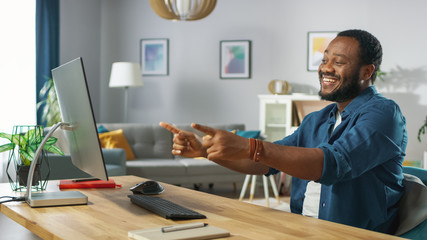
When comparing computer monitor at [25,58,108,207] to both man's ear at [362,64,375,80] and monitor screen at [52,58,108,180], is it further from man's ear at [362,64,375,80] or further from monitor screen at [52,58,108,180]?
man's ear at [362,64,375,80]

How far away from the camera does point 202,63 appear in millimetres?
7000

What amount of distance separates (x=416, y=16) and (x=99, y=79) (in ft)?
14.5

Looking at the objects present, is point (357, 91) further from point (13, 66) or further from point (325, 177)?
point (13, 66)

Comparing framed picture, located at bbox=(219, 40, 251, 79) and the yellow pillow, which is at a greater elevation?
framed picture, located at bbox=(219, 40, 251, 79)

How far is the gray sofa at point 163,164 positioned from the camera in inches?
204

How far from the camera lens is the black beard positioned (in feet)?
5.45

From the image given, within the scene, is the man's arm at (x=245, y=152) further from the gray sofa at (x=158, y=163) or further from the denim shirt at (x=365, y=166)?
the gray sofa at (x=158, y=163)

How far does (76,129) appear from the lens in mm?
1578

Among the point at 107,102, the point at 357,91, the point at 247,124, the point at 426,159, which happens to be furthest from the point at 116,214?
the point at 107,102

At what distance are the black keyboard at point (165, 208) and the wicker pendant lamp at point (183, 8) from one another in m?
3.16

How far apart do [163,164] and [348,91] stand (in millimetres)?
3729

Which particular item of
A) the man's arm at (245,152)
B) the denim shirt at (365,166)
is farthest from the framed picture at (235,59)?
the man's arm at (245,152)

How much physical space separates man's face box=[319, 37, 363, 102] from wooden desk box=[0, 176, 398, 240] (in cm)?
49

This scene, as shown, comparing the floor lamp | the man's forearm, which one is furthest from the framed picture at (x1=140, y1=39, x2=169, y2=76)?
the man's forearm
